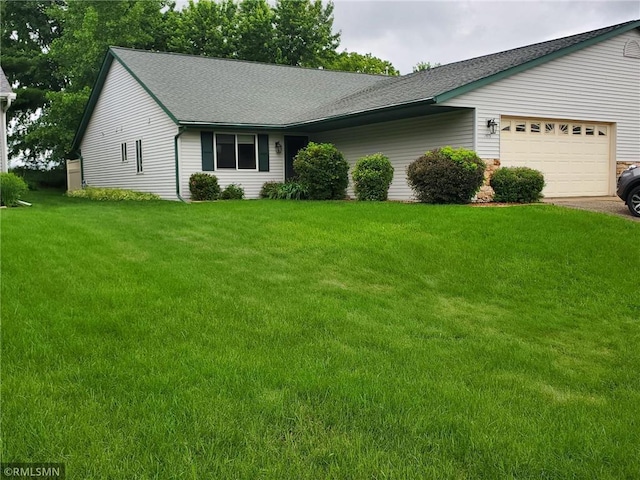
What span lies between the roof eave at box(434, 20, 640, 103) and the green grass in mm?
5640

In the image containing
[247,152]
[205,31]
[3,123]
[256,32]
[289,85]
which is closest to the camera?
[3,123]

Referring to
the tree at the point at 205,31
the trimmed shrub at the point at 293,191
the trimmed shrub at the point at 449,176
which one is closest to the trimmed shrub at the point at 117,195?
the trimmed shrub at the point at 293,191

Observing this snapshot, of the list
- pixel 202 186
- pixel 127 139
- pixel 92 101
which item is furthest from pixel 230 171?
pixel 92 101

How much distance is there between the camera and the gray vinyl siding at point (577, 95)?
1451 centimetres

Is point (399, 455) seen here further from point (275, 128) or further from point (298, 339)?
point (275, 128)

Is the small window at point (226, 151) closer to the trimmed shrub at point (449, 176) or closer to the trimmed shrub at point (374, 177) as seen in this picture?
the trimmed shrub at point (374, 177)

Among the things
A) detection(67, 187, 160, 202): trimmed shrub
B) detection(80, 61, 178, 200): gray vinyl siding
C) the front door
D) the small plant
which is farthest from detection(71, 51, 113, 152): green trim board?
the small plant

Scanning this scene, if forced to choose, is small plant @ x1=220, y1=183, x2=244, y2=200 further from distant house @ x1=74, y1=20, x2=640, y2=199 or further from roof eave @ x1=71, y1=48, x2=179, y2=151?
roof eave @ x1=71, y1=48, x2=179, y2=151

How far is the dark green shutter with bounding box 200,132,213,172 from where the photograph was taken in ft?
59.4

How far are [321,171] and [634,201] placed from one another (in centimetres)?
780

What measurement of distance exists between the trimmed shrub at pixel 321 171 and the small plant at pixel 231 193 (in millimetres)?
2896

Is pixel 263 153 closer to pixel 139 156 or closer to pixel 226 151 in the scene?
pixel 226 151

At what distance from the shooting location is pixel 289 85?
74.6 feet

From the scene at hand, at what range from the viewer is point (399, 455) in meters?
2.94
